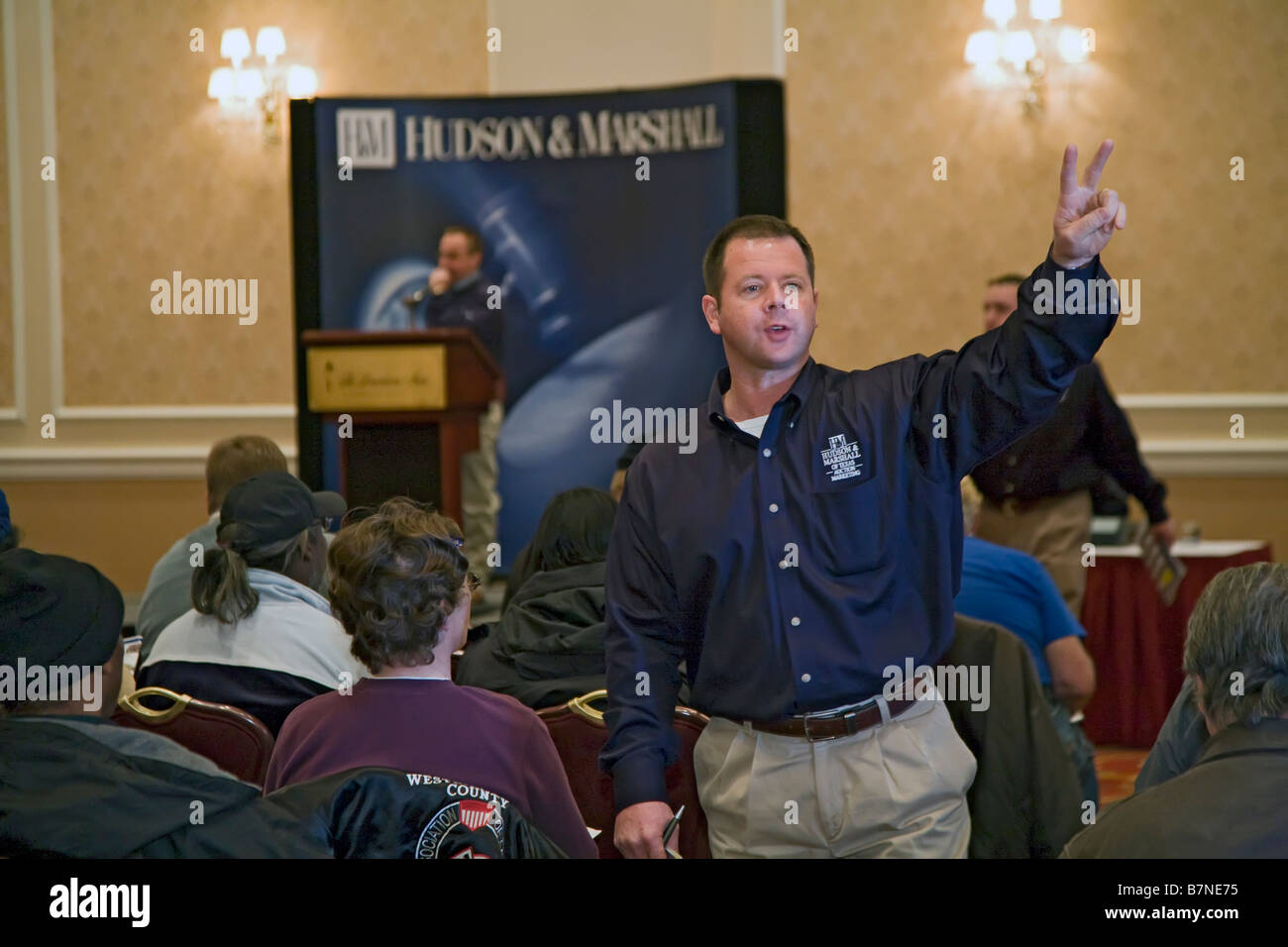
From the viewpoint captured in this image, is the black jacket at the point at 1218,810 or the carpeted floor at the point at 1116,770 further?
the carpeted floor at the point at 1116,770

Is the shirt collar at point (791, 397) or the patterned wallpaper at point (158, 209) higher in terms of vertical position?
the patterned wallpaper at point (158, 209)

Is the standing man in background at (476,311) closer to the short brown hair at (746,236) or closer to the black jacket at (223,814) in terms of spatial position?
the short brown hair at (746,236)

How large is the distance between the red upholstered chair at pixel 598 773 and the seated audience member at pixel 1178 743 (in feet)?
2.34

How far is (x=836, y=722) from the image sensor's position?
1.83m

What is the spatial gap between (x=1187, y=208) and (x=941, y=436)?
5354 millimetres

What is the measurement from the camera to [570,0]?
6.71 m

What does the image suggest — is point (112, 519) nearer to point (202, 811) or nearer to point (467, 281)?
point (467, 281)

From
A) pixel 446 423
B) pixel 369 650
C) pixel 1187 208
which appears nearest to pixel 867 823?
pixel 369 650

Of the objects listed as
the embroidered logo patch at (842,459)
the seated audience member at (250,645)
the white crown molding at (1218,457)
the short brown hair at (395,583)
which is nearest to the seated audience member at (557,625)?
the seated audience member at (250,645)

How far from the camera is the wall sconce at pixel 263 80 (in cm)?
701

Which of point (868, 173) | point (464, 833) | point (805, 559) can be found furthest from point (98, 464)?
point (464, 833)

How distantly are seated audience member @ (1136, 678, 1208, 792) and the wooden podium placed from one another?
11.4 feet

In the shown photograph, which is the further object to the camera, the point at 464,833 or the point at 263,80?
the point at 263,80

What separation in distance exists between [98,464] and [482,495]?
8.44 ft
